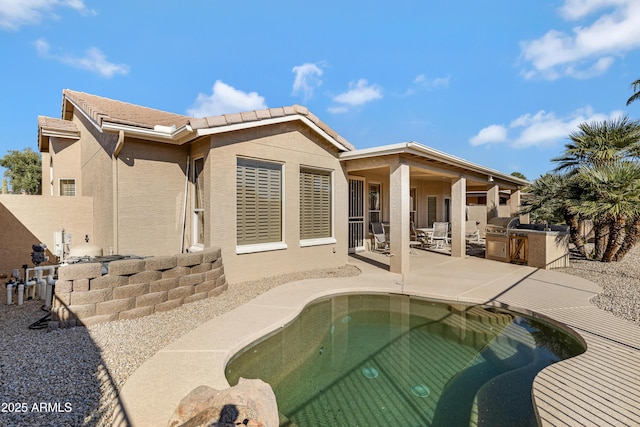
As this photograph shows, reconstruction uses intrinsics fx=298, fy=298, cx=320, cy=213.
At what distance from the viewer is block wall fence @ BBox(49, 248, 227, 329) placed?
15.8 ft

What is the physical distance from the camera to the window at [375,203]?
45.3 ft

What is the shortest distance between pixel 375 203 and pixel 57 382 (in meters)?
12.3

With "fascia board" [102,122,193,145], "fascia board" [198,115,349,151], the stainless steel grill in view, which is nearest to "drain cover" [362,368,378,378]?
"fascia board" [198,115,349,151]

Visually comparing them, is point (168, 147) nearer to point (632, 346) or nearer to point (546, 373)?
point (546, 373)

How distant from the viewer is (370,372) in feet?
13.4

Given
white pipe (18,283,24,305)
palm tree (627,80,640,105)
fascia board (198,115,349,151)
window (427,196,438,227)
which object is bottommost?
white pipe (18,283,24,305)

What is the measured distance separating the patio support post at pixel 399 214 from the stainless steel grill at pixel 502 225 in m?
4.81

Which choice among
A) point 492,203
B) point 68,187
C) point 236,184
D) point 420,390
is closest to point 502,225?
point 492,203

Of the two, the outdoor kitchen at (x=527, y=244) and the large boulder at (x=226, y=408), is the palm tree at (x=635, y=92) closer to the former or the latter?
the outdoor kitchen at (x=527, y=244)

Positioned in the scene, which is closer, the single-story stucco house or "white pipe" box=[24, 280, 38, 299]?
"white pipe" box=[24, 280, 38, 299]

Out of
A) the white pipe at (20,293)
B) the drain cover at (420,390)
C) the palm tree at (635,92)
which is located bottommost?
the drain cover at (420,390)

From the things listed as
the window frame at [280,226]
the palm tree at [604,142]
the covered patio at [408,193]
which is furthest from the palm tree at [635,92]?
the window frame at [280,226]

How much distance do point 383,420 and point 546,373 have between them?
210 centimetres

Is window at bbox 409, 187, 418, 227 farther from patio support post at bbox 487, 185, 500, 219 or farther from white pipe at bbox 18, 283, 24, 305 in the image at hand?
white pipe at bbox 18, 283, 24, 305
